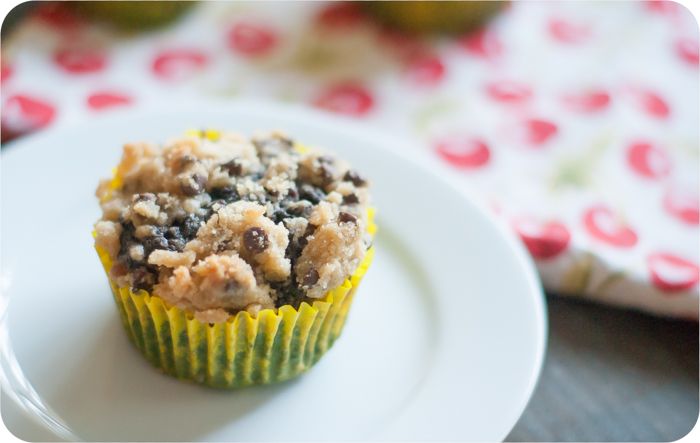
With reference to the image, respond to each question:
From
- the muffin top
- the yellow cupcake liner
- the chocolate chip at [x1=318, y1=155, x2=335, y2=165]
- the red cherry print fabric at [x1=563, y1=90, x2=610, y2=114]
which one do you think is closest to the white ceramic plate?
the yellow cupcake liner

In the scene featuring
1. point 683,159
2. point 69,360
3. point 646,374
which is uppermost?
point 69,360

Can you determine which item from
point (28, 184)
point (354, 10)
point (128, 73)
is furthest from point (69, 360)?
point (354, 10)

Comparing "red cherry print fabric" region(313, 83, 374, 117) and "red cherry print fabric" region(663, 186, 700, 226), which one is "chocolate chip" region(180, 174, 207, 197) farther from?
"red cherry print fabric" region(663, 186, 700, 226)

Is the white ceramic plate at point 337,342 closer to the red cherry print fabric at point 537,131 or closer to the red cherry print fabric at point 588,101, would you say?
the red cherry print fabric at point 537,131

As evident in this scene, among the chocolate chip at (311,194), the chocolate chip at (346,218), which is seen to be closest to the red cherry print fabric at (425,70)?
the chocolate chip at (311,194)

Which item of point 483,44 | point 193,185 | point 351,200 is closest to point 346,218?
point 351,200

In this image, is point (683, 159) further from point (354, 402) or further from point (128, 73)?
point (128, 73)

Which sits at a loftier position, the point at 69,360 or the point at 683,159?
the point at 69,360
